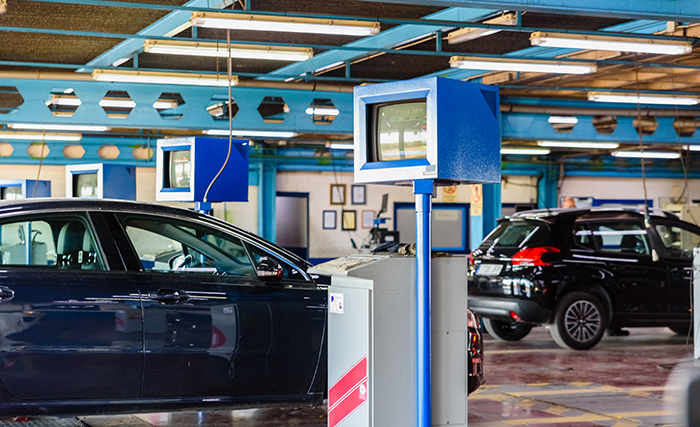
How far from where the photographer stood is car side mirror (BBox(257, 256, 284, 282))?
507 cm

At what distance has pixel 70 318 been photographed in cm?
471

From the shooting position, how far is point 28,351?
4652 mm

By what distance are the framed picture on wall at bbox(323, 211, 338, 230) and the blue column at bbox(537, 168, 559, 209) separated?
22.9 feet

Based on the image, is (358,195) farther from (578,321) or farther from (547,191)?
(578,321)

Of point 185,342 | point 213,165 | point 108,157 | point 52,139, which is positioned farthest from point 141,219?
point 108,157

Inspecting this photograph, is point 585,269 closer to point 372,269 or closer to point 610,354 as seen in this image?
point 610,354

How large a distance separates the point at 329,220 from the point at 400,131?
21.9 m

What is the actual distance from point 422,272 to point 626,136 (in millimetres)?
12221

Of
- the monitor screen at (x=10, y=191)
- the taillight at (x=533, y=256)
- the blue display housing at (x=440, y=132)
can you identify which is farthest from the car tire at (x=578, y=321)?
the monitor screen at (x=10, y=191)

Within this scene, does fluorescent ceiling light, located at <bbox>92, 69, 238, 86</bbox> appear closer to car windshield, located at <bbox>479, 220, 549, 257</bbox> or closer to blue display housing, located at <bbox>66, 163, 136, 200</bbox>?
blue display housing, located at <bbox>66, 163, 136, 200</bbox>

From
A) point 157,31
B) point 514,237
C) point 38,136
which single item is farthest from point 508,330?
point 38,136

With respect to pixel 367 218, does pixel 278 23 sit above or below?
above

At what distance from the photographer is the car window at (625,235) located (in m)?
9.97

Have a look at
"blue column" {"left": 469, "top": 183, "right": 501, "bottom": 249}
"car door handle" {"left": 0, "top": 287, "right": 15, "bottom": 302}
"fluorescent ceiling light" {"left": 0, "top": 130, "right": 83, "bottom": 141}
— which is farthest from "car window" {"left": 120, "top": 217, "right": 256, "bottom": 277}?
"fluorescent ceiling light" {"left": 0, "top": 130, "right": 83, "bottom": 141}
